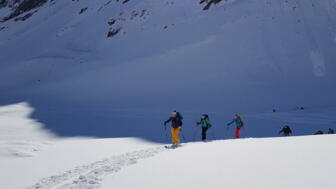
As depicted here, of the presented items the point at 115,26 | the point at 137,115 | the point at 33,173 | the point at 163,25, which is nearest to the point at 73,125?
the point at 137,115

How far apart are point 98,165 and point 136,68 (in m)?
25.2

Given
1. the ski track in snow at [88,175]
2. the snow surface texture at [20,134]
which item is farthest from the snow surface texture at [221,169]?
the snow surface texture at [20,134]

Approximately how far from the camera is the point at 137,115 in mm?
23938

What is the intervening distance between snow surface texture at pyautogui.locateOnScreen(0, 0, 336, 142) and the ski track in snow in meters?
6.46

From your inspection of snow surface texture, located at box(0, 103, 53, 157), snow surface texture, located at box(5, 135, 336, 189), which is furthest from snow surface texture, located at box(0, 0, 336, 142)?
snow surface texture, located at box(5, 135, 336, 189)

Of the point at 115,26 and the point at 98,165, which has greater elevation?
the point at 115,26

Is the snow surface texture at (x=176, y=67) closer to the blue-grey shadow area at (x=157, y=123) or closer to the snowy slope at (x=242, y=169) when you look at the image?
the blue-grey shadow area at (x=157, y=123)

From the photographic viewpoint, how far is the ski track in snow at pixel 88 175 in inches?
302

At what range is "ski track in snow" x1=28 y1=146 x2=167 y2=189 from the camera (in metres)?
7.67

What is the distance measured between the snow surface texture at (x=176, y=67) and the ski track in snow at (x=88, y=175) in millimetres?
6462

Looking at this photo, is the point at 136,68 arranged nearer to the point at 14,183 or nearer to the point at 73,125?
the point at 73,125

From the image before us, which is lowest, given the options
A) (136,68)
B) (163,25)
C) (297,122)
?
(297,122)

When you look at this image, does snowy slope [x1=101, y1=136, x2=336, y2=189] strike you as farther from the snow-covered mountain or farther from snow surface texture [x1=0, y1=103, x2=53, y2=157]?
Result: snow surface texture [x1=0, y1=103, x2=53, y2=157]

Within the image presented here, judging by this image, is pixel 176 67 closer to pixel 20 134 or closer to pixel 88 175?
pixel 20 134
